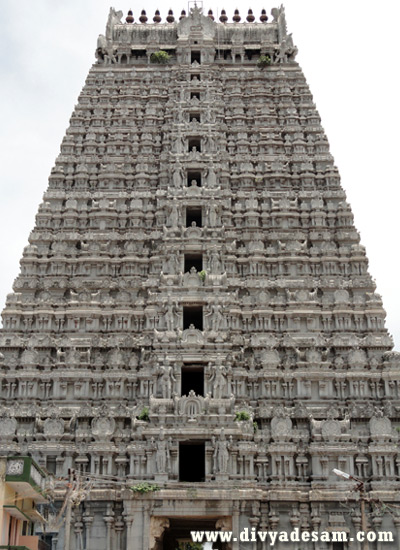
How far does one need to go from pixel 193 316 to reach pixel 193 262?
3.77 meters

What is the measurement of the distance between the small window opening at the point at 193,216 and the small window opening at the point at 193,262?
100 inches

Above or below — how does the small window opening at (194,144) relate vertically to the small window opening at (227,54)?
below

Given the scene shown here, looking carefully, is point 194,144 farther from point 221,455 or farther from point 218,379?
point 221,455

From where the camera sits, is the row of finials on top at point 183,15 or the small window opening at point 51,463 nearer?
the small window opening at point 51,463

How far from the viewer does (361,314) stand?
39594mm

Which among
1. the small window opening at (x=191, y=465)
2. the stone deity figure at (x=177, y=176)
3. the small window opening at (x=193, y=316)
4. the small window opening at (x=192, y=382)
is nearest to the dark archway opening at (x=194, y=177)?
the stone deity figure at (x=177, y=176)

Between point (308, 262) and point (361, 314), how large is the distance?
4.62 metres

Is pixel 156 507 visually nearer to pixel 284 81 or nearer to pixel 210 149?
pixel 210 149

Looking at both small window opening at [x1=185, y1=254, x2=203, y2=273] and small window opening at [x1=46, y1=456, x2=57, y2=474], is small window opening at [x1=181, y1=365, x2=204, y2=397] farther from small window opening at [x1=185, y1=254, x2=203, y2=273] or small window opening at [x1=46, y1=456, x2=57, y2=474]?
small window opening at [x1=46, y1=456, x2=57, y2=474]

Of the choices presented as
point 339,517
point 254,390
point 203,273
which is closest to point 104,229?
point 203,273

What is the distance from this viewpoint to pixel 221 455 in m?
33.8

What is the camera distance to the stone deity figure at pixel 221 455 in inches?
1319

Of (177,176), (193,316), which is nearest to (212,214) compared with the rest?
(177,176)

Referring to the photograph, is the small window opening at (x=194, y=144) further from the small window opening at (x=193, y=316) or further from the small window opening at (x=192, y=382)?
the small window opening at (x=192, y=382)
